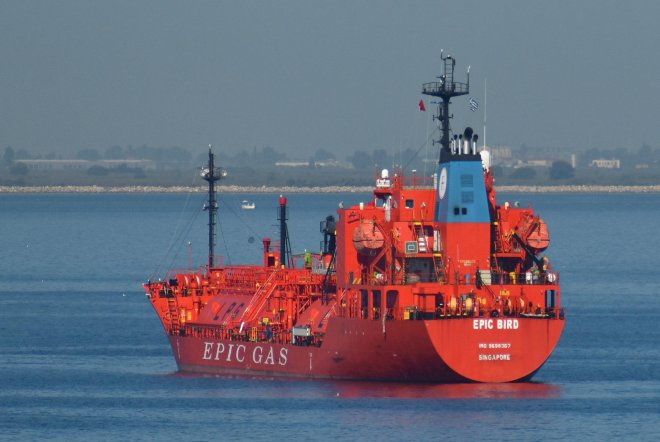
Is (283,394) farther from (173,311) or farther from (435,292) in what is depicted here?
(173,311)

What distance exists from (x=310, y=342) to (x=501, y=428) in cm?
1397

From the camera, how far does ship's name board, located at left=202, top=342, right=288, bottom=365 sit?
7719cm

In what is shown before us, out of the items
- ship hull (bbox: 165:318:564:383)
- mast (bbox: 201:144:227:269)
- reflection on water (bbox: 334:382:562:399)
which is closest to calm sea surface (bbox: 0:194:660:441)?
reflection on water (bbox: 334:382:562:399)

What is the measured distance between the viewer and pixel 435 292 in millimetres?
70562

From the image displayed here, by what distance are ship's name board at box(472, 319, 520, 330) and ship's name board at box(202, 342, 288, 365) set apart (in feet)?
34.2

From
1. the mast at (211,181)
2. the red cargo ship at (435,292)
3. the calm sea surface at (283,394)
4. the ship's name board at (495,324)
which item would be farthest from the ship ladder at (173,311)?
the ship's name board at (495,324)

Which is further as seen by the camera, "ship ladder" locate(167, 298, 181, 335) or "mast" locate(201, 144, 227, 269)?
"mast" locate(201, 144, 227, 269)

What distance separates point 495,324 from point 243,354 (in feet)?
46.6

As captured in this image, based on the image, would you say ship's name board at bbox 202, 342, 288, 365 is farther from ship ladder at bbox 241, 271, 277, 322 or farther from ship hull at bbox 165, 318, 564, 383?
ship hull at bbox 165, 318, 564, 383

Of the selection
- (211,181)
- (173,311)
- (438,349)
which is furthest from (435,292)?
(211,181)

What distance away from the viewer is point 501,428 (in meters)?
63.6

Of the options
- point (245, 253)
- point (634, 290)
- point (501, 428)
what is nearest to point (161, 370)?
point (501, 428)

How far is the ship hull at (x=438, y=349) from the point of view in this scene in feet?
226

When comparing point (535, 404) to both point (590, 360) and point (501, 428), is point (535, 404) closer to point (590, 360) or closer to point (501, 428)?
point (501, 428)
